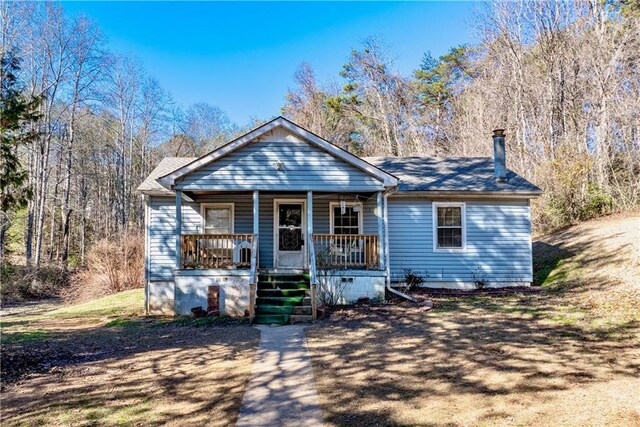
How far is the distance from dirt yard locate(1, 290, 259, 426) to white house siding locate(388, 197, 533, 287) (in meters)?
6.12

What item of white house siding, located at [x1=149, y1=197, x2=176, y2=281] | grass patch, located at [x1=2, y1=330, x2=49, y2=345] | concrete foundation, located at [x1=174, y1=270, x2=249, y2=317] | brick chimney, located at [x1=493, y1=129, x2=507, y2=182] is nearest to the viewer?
grass patch, located at [x1=2, y1=330, x2=49, y2=345]

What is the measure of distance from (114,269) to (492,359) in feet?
53.8

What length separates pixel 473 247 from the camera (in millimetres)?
12992

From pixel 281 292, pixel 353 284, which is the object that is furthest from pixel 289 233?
pixel 353 284

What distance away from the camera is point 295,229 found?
13.2m

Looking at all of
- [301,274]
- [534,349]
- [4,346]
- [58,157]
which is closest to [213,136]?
[58,157]

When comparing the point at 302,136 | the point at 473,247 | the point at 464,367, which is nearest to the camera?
the point at 464,367

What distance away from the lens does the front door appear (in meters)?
13.1

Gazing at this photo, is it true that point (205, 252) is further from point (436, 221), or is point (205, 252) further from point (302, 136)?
point (436, 221)

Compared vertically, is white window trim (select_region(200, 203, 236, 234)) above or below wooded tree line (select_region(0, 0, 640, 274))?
below

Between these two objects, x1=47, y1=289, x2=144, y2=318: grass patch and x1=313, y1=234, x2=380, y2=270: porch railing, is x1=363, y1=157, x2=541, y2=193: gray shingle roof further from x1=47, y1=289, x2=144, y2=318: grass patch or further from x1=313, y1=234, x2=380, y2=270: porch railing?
x1=47, y1=289, x2=144, y2=318: grass patch

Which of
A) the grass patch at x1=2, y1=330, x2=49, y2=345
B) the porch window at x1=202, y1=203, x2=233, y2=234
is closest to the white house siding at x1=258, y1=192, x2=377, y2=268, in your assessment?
the porch window at x1=202, y1=203, x2=233, y2=234

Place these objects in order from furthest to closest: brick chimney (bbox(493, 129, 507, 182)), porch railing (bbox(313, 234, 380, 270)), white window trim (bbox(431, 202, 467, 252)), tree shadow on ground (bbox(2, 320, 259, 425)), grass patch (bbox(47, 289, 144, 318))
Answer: brick chimney (bbox(493, 129, 507, 182)), white window trim (bbox(431, 202, 467, 252)), grass patch (bbox(47, 289, 144, 318)), porch railing (bbox(313, 234, 380, 270)), tree shadow on ground (bbox(2, 320, 259, 425))

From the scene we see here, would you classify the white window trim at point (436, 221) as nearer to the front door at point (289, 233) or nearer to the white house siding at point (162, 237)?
the front door at point (289, 233)
